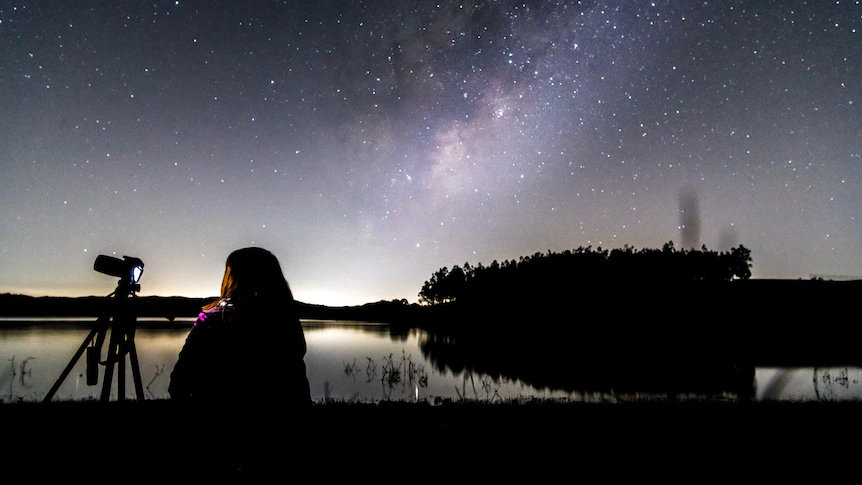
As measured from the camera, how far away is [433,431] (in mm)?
5164

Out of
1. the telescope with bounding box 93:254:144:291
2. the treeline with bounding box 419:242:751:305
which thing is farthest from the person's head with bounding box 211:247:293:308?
the treeline with bounding box 419:242:751:305

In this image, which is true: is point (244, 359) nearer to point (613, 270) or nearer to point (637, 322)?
point (637, 322)

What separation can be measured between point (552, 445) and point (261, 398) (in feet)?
11.9

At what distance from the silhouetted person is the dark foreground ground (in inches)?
3.2

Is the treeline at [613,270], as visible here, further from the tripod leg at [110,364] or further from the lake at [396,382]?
the tripod leg at [110,364]

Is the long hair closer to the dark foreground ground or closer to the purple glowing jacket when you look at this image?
the purple glowing jacket

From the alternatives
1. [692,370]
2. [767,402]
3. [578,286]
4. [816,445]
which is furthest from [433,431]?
[578,286]

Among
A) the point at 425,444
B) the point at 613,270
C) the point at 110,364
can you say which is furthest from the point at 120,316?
the point at 613,270

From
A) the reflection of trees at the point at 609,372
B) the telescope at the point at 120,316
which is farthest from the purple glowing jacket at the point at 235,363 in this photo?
the reflection of trees at the point at 609,372

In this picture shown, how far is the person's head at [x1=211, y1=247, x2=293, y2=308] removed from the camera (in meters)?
2.56

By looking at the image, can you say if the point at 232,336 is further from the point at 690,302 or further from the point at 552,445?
the point at 690,302

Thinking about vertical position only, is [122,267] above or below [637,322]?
above

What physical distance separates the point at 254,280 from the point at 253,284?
0.03m

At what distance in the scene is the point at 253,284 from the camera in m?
2.60
